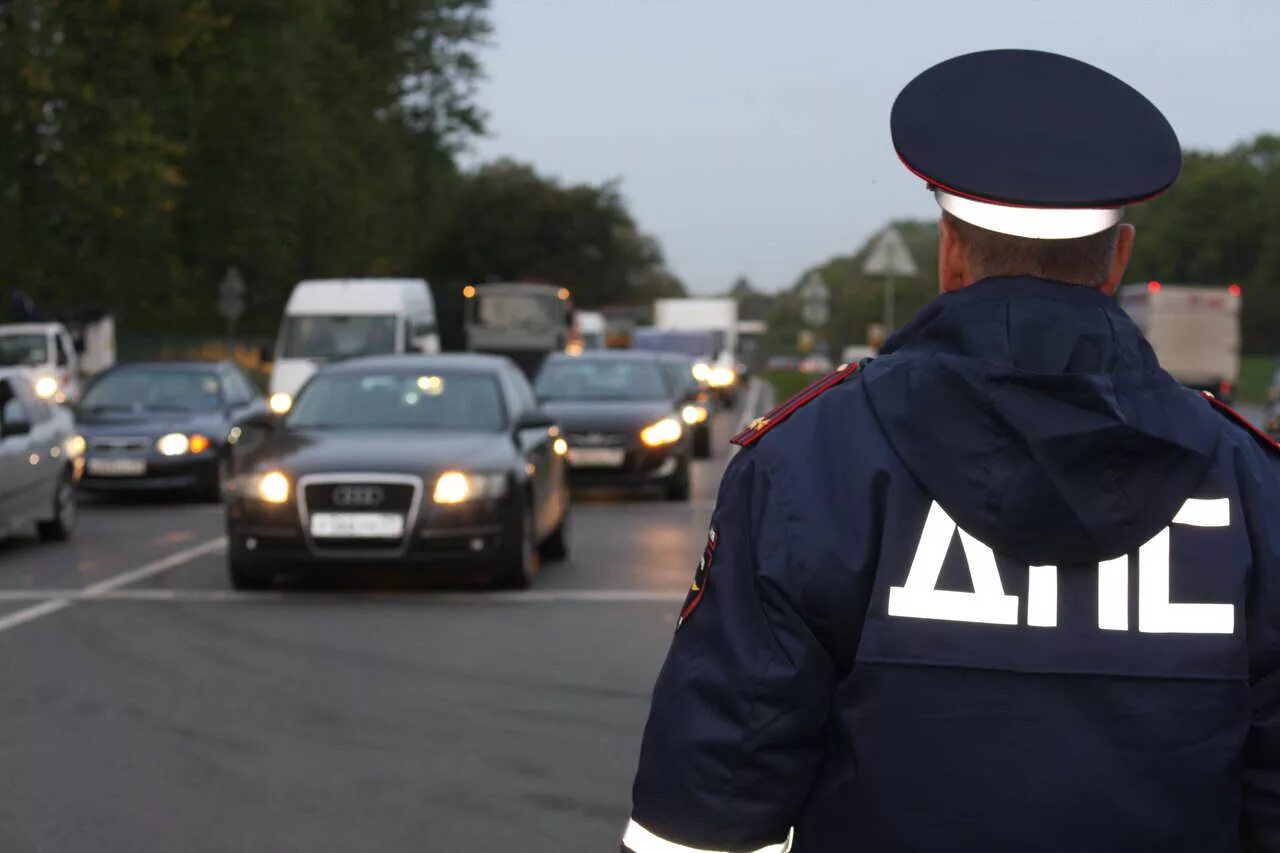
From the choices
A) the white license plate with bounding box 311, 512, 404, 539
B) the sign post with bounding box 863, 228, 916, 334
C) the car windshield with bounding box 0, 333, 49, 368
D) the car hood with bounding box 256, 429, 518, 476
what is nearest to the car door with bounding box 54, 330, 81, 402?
the car windshield with bounding box 0, 333, 49, 368

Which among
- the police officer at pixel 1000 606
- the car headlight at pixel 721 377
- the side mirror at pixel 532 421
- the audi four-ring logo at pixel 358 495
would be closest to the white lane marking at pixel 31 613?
the audi four-ring logo at pixel 358 495

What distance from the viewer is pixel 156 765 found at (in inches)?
308

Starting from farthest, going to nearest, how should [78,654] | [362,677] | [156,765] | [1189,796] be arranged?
1. [78,654]
2. [362,677]
3. [156,765]
4. [1189,796]

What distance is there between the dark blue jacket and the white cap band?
9 cm

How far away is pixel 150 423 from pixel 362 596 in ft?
32.1

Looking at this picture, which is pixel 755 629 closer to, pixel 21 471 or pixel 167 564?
pixel 167 564

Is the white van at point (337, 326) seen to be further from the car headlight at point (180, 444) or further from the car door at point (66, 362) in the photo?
the car headlight at point (180, 444)

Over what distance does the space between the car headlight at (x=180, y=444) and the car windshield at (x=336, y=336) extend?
39.8ft

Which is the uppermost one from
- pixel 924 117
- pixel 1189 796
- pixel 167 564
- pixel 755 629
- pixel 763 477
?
pixel 924 117

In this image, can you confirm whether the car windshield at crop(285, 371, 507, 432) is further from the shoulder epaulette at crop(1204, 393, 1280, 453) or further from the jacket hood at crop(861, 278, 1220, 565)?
the jacket hood at crop(861, 278, 1220, 565)

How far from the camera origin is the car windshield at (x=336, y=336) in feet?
114

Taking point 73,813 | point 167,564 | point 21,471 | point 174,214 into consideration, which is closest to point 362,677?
point 73,813

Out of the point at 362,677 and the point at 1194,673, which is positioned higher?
the point at 1194,673

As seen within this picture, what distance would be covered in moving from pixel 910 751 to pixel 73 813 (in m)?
5.14
